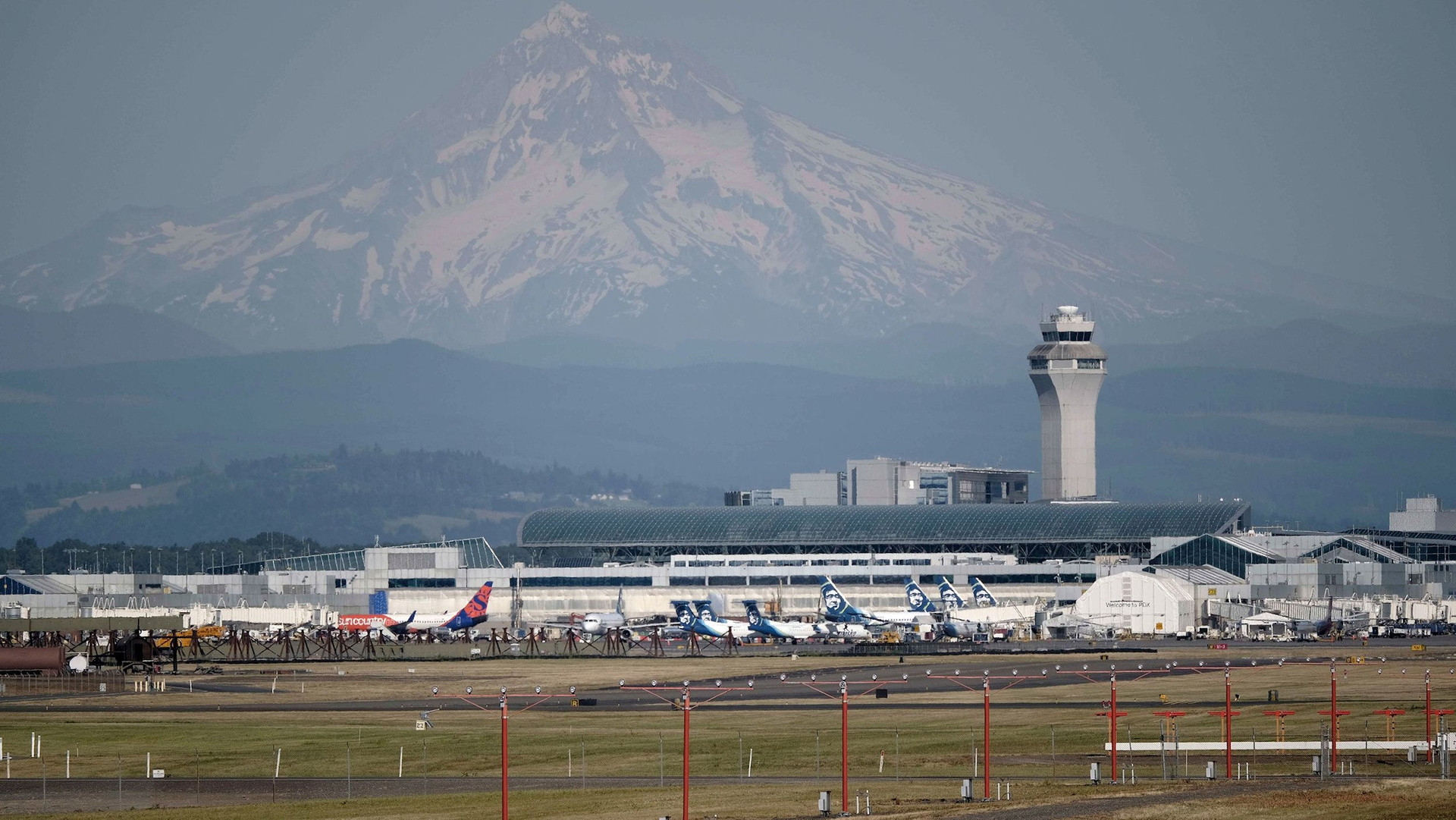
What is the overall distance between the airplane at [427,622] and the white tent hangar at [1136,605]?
52502mm

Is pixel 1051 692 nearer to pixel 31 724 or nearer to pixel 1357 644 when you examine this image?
pixel 31 724

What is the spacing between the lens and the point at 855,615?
177375mm

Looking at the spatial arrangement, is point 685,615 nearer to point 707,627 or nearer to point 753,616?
point 753,616

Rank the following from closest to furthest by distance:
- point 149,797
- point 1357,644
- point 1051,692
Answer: point 149,797, point 1051,692, point 1357,644

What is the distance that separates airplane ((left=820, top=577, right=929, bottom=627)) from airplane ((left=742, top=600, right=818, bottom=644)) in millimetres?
6838

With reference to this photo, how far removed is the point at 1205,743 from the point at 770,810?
21.1 meters

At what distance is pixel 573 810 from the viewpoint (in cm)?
6412

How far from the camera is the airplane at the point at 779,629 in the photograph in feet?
541

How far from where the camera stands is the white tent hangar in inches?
6973

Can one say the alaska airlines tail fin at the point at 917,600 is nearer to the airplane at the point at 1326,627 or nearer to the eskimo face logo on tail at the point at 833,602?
the eskimo face logo on tail at the point at 833,602

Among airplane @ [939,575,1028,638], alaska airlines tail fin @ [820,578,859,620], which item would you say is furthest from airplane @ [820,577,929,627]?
airplane @ [939,575,1028,638]

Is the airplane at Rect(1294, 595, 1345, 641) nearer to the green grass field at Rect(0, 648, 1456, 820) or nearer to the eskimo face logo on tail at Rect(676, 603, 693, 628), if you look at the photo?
the green grass field at Rect(0, 648, 1456, 820)

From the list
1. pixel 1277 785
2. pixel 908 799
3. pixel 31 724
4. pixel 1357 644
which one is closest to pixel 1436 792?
pixel 1277 785

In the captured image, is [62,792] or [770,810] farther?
[62,792]
